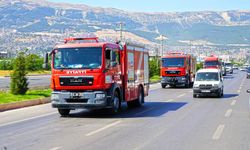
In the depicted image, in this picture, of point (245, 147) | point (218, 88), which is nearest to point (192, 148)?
point (245, 147)

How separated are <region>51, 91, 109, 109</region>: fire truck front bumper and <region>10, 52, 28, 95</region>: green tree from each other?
315 inches

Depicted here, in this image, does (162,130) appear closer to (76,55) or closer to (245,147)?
(245,147)

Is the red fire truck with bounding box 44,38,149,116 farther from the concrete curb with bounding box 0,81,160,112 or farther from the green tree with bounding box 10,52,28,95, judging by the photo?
the green tree with bounding box 10,52,28,95

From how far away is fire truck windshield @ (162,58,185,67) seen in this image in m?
40.2

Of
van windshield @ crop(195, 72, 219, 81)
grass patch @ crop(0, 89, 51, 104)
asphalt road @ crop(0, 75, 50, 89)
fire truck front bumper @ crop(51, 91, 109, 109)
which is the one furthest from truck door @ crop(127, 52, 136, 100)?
asphalt road @ crop(0, 75, 50, 89)

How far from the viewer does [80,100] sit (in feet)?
56.9

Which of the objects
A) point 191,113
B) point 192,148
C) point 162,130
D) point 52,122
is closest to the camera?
point 192,148

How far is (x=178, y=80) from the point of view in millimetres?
40250

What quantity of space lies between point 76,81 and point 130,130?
14.9ft

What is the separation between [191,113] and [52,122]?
5590mm

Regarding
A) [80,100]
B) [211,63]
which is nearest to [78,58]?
[80,100]

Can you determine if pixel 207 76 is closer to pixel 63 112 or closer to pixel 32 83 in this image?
pixel 63 112

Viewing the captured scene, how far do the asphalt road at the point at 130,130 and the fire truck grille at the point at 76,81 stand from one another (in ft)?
4.03

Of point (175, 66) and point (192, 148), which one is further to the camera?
point (175, 66)
